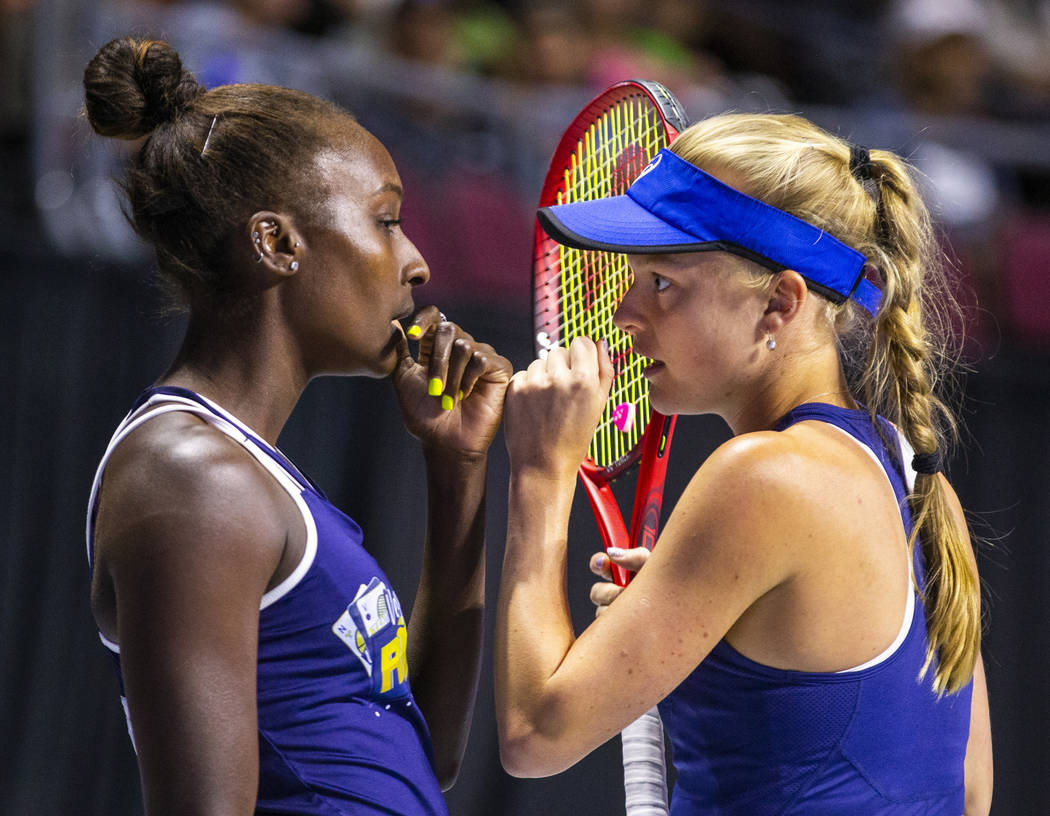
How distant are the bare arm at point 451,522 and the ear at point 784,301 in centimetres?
30

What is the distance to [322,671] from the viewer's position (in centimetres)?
105

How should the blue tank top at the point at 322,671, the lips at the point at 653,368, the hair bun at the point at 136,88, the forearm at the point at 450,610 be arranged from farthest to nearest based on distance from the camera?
the forearm at the point at 450,610
the lips at the point at 653,368
the hair bun at the point at 136,88
the blue tank top at the point at 322,671

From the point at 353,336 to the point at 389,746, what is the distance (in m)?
0.37

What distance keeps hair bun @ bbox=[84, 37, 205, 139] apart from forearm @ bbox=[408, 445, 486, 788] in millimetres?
452

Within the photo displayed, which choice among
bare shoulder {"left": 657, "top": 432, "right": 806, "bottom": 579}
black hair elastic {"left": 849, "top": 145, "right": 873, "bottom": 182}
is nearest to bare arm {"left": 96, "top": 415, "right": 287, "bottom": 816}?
bare shoulder {"left": 657, "top": 432, "right": 806, "bottom": 579}

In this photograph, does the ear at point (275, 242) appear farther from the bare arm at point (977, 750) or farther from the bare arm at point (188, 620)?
the bare arm at point (977, 750)

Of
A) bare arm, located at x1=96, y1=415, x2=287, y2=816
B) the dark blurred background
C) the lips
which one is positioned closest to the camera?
bare arm, located at x1=96, y1=415, x2=287, y2=816

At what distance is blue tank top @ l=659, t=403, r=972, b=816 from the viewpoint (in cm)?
108

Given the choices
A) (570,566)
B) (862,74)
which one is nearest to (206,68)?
(570,566)

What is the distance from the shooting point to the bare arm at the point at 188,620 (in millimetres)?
924

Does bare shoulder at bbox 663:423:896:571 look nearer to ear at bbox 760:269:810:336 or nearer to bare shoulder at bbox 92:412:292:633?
ear at bbox 760:269:810:336

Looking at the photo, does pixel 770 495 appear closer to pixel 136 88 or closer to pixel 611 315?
pixel 611 315

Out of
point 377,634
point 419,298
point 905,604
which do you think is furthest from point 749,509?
point 419,298

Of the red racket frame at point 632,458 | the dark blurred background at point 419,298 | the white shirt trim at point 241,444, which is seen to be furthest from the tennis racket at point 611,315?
the dark blurred background at point 419,298
